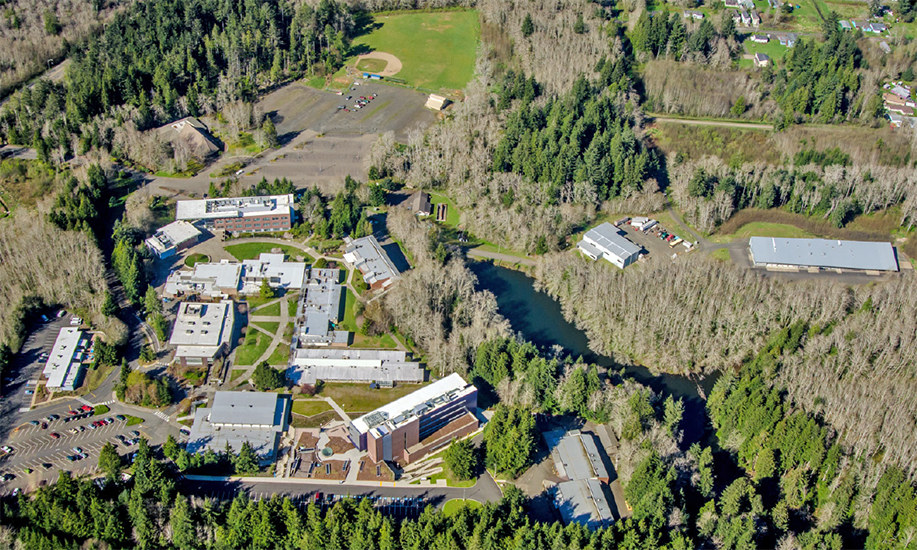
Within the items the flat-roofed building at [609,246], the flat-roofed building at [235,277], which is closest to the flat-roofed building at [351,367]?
the flat-roofed building at [235,277]

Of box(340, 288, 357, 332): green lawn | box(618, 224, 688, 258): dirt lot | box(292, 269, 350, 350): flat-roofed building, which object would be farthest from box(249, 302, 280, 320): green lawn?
box(618, 224, 688, 258): dirt lot

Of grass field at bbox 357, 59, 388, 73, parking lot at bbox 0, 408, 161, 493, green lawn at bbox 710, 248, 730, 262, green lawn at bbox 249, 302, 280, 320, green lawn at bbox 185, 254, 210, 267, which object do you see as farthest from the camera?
grass field at bbox 357, 59, 388, 73

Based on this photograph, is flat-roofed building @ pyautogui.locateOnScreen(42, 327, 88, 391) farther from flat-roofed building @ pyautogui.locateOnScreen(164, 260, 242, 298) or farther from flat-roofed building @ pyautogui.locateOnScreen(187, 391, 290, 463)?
flat-roofed building @ pyautogui.locateOnScreen(187, 391, 290, 463)

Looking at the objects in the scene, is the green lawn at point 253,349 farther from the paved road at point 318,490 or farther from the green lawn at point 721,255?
the green lawn at point 721,255

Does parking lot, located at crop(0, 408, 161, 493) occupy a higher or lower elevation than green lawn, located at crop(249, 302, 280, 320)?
lower

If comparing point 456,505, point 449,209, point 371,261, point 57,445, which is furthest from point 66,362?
point 449,209

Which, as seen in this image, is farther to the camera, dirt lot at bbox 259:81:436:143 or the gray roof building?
dirt lot at bbox 259:81:436:143

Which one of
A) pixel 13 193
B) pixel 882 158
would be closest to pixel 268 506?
pixel 13 193
